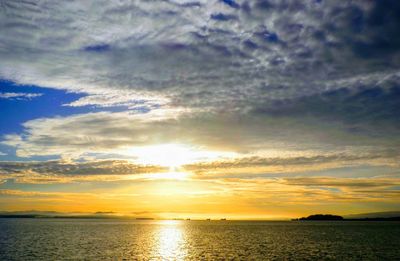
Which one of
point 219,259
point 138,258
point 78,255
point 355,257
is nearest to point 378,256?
point 355,257

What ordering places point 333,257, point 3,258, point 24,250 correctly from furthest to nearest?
point 24,250 → point 333,257 → point 3,258

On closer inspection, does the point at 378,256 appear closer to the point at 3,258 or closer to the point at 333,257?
the point at 333,257

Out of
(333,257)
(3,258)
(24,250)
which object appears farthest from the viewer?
(24,250)

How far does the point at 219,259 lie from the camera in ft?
254

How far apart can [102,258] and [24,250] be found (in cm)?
2387

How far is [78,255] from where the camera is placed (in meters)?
80.8

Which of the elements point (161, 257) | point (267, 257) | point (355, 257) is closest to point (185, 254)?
point (161, 257)

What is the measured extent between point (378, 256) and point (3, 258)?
A: 75.4 meters

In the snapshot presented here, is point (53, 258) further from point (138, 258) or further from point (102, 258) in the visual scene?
point (138, 258)

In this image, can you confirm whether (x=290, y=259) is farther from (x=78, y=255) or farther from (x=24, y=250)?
(x=24, y=250)

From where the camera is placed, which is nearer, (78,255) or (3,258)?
(3,258)

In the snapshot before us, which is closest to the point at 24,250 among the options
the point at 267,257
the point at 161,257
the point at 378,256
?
the point at 161,257

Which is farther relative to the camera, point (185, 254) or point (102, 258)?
point (185, 254)

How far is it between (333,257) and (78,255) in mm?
52488
